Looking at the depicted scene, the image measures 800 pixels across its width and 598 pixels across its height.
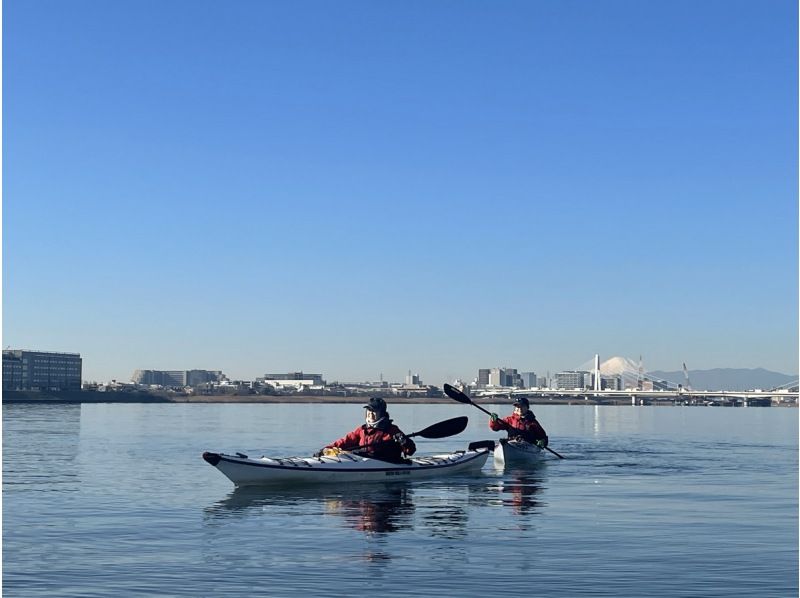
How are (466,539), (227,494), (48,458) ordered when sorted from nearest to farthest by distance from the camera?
(466,539), (227,494), (48,458)

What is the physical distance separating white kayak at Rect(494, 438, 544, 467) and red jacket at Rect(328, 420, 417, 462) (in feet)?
26.9

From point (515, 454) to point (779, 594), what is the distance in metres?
24.6

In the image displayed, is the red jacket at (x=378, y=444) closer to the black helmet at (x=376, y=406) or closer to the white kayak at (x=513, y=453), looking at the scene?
the black helmet at (x=376, y=406)

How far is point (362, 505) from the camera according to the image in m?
28.0

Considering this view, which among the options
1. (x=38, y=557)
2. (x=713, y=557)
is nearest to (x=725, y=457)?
(x=713, y=557)

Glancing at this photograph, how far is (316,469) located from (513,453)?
1243 centimetres

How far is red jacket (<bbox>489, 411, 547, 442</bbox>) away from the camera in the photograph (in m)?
42.1

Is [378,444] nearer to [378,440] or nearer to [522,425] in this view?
[378,440]

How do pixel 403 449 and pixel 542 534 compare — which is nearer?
pixel 542 534

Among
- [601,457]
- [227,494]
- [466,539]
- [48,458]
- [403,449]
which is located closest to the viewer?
[466,539]

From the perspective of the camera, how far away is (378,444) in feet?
109

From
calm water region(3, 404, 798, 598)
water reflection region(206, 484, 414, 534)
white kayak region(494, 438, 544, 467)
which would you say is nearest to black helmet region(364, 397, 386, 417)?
water reflection region(206, 484, 414, 534)

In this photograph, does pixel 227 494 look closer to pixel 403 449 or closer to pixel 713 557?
pixel 403 449

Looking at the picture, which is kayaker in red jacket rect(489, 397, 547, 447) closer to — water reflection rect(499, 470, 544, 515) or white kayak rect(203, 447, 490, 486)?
water reflection rect(499, 470, 544, 515)
